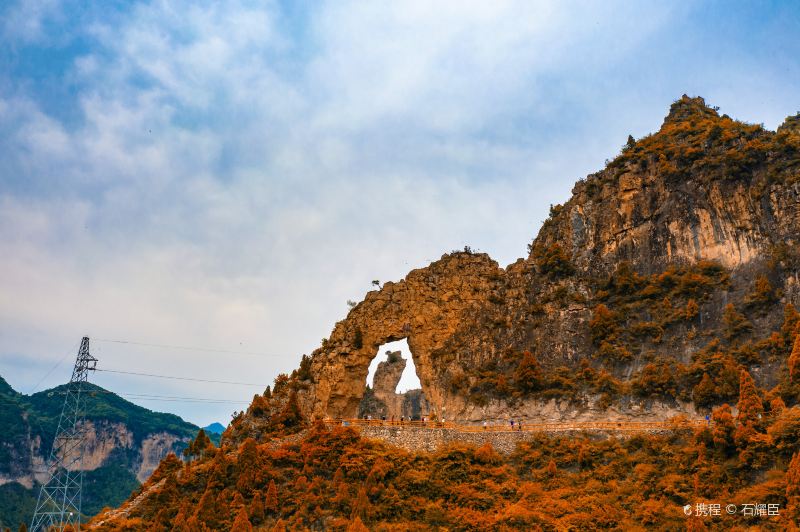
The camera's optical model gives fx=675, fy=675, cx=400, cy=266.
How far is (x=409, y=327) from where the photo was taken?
56.4m

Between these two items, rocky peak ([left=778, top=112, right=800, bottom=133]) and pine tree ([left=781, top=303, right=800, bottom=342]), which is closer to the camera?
pine tree ([left=781, top=303, right=800, bottom=342])

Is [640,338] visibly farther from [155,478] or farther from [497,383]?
[155,478]

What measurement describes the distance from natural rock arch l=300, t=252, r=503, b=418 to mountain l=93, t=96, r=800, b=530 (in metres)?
0.17

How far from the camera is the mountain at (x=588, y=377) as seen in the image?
113 feet

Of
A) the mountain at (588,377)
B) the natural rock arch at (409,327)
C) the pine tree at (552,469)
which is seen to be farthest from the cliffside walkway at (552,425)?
the natural rock arch at (409,327)

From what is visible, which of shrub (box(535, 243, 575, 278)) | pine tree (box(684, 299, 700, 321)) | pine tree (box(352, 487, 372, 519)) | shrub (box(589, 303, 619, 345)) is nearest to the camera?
pine tree (box(352, 487, 372, 519))

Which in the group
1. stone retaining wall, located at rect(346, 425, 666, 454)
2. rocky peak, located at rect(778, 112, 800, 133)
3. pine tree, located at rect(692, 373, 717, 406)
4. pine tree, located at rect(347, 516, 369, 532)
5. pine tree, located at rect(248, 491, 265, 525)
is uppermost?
rocky peak, located at rect(778, 112, 800, 133)

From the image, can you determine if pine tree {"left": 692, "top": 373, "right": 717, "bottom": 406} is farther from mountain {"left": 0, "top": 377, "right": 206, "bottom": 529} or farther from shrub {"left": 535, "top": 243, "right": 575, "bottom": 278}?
mountain {"left": 0, "top": 377, "right": 206, "bottom": 529}

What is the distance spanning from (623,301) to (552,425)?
13135 millimetres

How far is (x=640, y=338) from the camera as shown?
48406mm

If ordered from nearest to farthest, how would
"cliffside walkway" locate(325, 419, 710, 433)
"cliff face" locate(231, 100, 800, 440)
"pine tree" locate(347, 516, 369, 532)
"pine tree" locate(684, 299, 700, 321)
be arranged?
"pine tree" locate(347, 516, 369, 532) < "cliffside walkway" locate(325, 419, 710, 433) < "cliff face" locate(231, 100, 800, 440) < "pine tree" locate(684, 299, 700, 321)

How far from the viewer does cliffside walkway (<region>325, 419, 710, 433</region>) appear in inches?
1548

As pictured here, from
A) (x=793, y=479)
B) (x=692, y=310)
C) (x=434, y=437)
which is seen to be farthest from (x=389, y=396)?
(x=793, y=479)

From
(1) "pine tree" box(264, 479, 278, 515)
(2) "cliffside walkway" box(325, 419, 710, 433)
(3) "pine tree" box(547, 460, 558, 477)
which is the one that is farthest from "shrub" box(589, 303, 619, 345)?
(1) "pine tree" box(264, 479, 278, 515)
